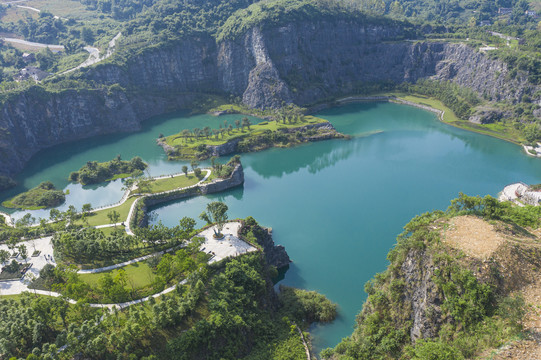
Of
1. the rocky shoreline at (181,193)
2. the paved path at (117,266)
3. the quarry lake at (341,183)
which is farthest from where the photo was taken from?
the rocky shoreline at (181,193)

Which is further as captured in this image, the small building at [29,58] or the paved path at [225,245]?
the small building at [29,58]

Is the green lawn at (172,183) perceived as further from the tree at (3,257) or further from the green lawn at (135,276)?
the green lawn at (135,276)

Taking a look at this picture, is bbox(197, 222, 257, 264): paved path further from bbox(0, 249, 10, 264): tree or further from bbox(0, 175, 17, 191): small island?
bbox(0, 175, 17, 191): small island

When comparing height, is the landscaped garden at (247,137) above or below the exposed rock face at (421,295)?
below

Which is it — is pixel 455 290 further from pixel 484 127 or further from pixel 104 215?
pixel 484 127

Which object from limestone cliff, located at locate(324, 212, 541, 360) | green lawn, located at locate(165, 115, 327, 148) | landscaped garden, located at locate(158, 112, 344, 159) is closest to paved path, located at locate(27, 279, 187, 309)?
limestone cliff, located at locate(324, 212, 541, 360)

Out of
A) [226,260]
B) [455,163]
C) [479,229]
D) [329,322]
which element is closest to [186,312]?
[226,260]

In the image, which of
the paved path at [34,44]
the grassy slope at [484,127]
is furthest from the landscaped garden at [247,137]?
the paved path at [34,44]
